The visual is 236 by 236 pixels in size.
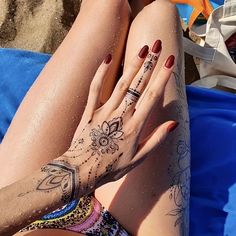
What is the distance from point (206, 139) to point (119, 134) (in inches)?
20.9

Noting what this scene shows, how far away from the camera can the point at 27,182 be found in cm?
99

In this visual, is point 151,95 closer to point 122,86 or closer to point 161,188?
point 122,86

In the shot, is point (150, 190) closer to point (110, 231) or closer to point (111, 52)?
point (110, 231)

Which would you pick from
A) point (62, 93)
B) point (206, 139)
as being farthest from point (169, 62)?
point (206, 139)

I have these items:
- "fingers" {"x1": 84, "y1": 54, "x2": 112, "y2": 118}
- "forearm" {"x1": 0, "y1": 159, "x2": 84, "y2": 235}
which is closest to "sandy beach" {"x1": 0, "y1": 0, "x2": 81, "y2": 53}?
"fingers" {"x1": 84, "y1": 54, "x2": 112, "y2": 118}

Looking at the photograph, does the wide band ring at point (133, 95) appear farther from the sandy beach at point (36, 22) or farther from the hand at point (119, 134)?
the sandy beach at point (36, 22)

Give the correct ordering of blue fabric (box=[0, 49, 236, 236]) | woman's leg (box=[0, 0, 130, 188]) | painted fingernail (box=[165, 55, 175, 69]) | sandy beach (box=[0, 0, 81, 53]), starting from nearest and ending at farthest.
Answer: painted fingernail (box=[165, 55, 175, 69]) → woman's leg (box=[0, 0, 130, 188]) → blue fabric (box=[0, 49, 236, 236]) → sandy beach (box=[0, 0, 81, 53])

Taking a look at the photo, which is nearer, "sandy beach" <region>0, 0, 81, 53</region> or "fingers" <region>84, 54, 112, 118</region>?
"fingers" <region>84, 54, 112, 118</region>

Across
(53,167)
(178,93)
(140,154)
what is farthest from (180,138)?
(53,167)

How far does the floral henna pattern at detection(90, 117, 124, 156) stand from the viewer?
1.02 m

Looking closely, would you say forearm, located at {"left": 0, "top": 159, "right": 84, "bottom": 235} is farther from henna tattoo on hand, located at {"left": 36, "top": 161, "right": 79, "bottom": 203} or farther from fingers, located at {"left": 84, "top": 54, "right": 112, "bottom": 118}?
fingers, located at {"left": 84, "top": 54, "right": 112, "bottom": 118}

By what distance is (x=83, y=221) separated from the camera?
3.66ft

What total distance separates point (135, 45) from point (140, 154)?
387 mm

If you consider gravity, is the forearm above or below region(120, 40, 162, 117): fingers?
below
